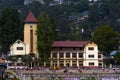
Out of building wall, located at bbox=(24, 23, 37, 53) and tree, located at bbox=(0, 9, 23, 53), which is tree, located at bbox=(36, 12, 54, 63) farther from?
tree, located at bbox=(0, 9, 23, 53)

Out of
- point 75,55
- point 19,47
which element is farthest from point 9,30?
point 75,55

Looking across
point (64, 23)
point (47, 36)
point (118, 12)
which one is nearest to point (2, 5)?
point (118, 12)

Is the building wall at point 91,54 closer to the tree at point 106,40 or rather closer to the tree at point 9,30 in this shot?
the tree at point 106,40

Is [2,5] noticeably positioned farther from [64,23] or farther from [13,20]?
[13,20]

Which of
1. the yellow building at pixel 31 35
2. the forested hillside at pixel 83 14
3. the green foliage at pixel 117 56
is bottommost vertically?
the green foliage at pixel 117 56

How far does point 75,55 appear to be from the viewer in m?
74.8

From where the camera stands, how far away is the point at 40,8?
169625mm

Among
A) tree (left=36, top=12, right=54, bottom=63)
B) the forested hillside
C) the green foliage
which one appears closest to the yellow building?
tree (left=36, top=12, right=54, bottom=63)

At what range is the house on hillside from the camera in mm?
74625

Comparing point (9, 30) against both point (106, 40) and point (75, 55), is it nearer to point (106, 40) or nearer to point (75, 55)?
point (75, 55)

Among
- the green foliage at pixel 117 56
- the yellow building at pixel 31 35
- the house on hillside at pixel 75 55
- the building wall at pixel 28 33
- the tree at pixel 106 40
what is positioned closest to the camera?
the house on hillside at pixel 75 55

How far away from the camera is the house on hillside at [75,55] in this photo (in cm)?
7462

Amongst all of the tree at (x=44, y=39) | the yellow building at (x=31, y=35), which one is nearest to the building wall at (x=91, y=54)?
the tree at (x=44, y=39)

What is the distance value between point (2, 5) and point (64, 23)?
69386mm
